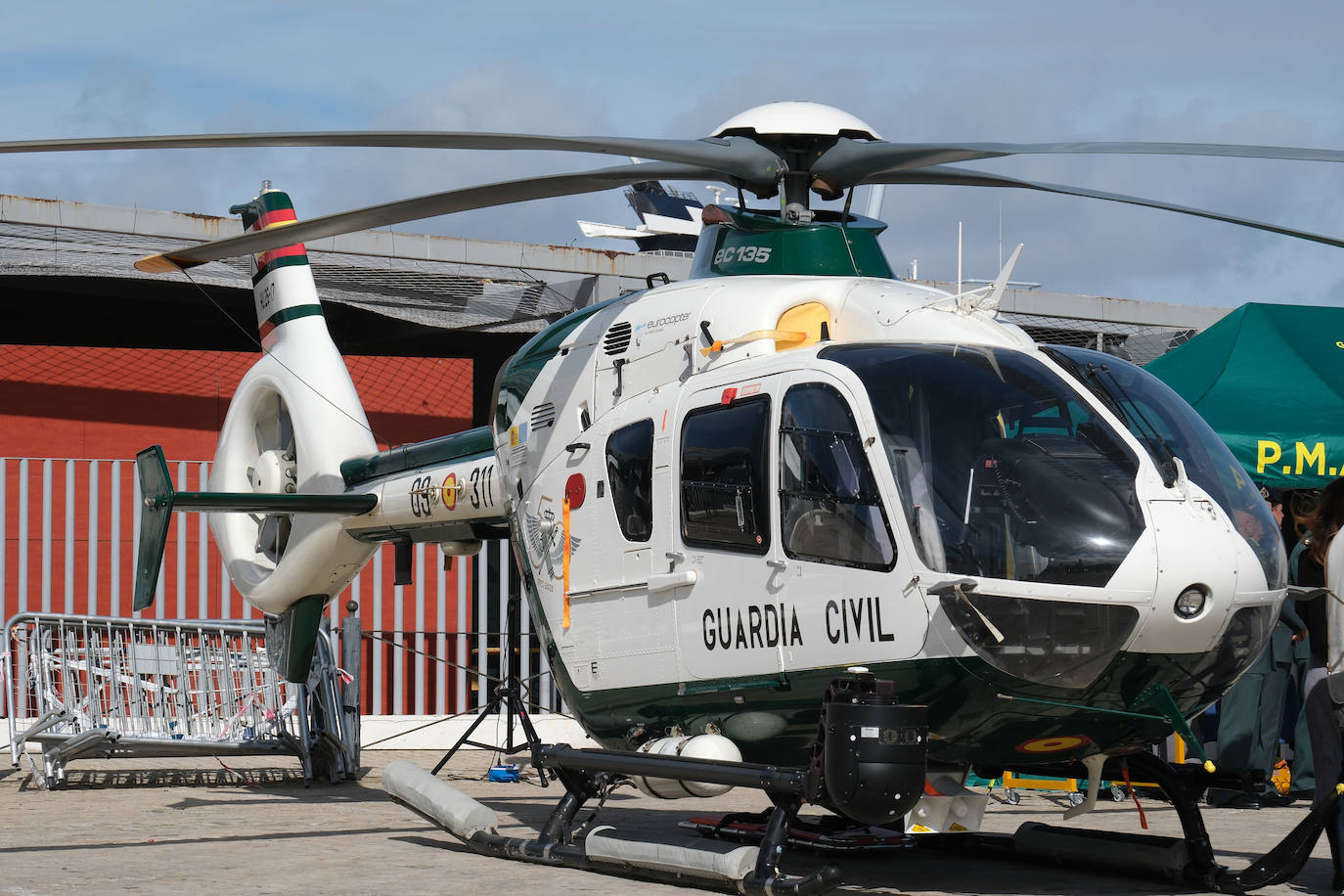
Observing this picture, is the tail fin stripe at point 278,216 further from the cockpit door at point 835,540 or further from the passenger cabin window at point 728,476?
the cockpit door at point 835,540

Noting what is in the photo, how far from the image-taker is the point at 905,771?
6.32m

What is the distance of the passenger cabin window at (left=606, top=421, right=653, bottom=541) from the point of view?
25.8 feet

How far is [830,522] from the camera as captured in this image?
6.80 m

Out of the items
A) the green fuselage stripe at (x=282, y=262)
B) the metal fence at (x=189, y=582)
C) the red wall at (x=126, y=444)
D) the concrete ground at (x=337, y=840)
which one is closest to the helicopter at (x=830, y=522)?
the concrete ground at (x=337, y=840)

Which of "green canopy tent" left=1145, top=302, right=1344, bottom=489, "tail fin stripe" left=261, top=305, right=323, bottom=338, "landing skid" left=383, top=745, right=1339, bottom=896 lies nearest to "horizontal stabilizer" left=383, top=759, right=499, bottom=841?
"landing skid" left=383, top=745, right=1339, bottom=896

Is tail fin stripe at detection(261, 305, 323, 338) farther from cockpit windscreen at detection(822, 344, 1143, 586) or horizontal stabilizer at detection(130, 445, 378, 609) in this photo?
cockpit windscreen at detection(822, 344, 1143, 586)

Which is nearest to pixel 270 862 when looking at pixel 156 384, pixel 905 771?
pixel 905 771

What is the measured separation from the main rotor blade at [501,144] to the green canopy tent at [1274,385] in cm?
460

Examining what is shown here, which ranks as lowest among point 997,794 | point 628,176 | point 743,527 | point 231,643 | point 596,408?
point 997,794

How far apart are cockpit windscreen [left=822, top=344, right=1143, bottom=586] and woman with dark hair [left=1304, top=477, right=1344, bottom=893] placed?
113 centimetres

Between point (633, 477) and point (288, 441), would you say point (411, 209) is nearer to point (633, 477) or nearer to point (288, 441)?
point (633, 477)

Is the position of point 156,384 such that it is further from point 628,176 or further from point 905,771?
point 905,771

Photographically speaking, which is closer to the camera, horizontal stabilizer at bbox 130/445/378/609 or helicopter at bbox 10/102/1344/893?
helicopter at bbox 10/102/1344/893

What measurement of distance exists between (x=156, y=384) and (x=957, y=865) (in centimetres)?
1247
